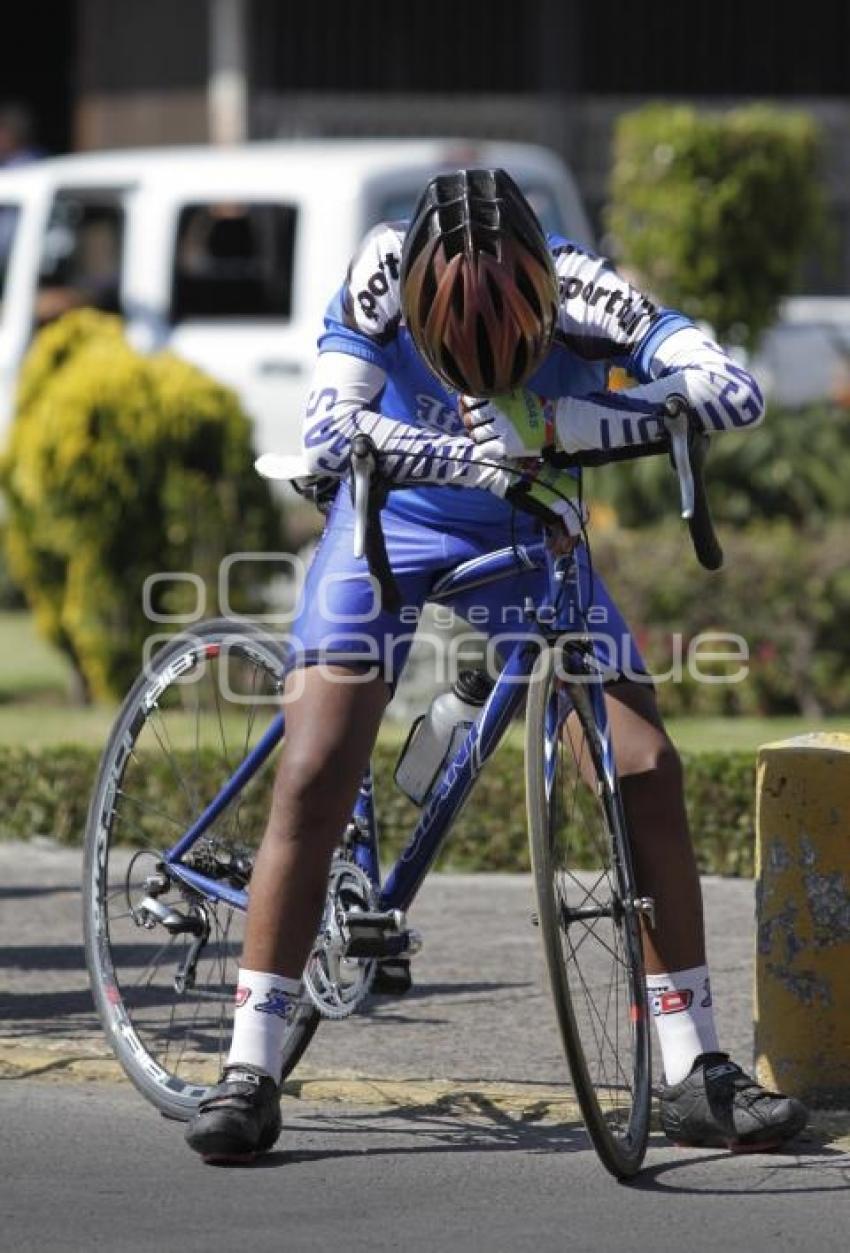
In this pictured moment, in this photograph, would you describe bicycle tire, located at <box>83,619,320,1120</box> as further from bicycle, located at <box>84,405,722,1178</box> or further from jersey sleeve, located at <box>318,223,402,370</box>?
jersey sleeve, located at <box>318,223,402,370</box>

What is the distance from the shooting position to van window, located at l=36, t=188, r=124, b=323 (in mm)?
14855

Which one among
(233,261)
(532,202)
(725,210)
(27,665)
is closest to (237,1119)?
(27,665)

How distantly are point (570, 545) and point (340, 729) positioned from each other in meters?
0.51

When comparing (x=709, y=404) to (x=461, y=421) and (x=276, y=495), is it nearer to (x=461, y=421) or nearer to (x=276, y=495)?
(x=461, y=421)

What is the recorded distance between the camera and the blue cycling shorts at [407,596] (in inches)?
202

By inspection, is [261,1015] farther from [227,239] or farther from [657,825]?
[227,239]

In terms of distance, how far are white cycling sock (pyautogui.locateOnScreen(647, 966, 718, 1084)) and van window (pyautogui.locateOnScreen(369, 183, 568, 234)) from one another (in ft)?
29.5

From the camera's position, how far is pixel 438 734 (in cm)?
526

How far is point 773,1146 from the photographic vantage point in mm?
5180

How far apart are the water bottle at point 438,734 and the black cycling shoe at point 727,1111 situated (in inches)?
27.7

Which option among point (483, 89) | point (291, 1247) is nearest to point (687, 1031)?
point (291, 1247)

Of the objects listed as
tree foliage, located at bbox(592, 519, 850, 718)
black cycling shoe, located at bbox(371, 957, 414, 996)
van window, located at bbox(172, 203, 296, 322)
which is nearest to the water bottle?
black cycling shoe, located at bbox(371, 957, 414, 996)

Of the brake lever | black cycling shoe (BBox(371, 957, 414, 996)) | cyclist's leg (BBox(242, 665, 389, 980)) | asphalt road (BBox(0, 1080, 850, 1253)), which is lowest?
asphalt road (BBox(0, 1080, 850, 1253))

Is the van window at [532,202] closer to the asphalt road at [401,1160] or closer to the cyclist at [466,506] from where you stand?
the asphalt road at [401,1160]
